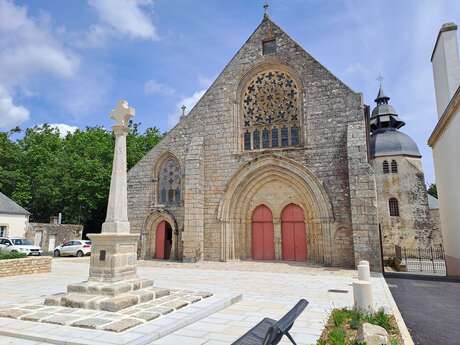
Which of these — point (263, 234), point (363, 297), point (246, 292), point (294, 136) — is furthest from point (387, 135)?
point (363, 297)

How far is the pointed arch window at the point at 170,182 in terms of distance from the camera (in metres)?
16.9

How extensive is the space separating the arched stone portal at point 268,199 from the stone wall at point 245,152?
14cm

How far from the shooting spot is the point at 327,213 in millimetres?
13430

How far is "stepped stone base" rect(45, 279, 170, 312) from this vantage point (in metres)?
5.46

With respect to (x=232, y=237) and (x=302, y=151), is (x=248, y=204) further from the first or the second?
(x=302, y=151)

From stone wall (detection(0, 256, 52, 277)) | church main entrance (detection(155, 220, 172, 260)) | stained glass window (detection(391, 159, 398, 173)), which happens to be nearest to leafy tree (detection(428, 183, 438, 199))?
stained glass window (detection(391, 159, 398, 173))

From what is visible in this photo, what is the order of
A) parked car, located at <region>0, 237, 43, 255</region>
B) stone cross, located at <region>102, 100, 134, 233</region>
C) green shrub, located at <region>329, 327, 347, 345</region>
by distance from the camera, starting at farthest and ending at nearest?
parked car, located at <region>0, 237, 43, 255</region> → stone cross, located at <region>102, 100, 134, 233</region> → green shrub, located at <region>329, 327, 347, 345</region>

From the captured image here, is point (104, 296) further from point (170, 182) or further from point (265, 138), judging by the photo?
point (170, 182)

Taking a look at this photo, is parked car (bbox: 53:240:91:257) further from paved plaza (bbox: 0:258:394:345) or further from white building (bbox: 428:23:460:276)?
white building (bbox: 428:23:460:276)

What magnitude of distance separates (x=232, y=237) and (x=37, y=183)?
22.7 m

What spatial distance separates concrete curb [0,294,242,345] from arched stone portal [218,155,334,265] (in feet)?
31.6

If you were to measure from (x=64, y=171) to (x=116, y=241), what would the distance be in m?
24.7

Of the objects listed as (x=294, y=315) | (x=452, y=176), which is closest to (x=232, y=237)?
(x=452, y=176)

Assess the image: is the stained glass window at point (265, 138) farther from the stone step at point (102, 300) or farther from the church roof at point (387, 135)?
the church roof at point (387, 135)
